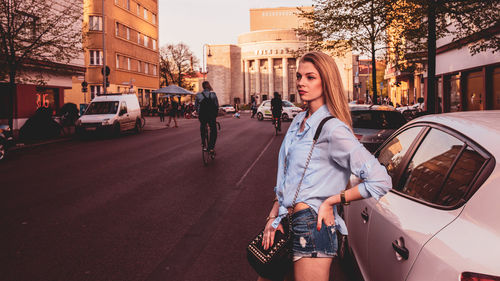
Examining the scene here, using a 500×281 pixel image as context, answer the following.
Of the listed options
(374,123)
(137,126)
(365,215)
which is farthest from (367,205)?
(137,126)

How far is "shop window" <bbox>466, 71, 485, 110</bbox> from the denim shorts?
831 inches

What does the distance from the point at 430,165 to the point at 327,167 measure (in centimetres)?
73

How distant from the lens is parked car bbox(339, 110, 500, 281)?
1714 millimetres

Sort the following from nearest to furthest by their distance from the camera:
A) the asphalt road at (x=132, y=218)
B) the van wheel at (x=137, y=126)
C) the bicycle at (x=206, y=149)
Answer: the asphalt road at (x=132, y=218)
the bicycle at (x=206, y=149)
the van wheel at (x=137, y=126)

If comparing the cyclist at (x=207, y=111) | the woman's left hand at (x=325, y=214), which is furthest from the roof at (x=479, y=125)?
the cyclist at (x=207, y=111)

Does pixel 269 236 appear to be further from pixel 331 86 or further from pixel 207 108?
pixel 207 108

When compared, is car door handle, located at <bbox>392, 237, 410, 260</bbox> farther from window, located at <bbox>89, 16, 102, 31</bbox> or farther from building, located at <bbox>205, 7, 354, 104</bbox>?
building, located at <bbox>205, 7, 354, 104</bbox>

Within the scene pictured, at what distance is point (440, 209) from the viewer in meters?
2.08

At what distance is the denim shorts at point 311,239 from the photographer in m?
2.12

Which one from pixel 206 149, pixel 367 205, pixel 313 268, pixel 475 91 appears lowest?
pixel 206 149

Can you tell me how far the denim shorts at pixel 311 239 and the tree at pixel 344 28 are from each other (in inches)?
785

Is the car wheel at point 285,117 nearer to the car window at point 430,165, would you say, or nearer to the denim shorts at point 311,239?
the car window at point 430,165

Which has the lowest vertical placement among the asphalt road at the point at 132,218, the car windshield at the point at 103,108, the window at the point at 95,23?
the asphalt road at the point at 132,218

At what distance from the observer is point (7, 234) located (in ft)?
17.3
